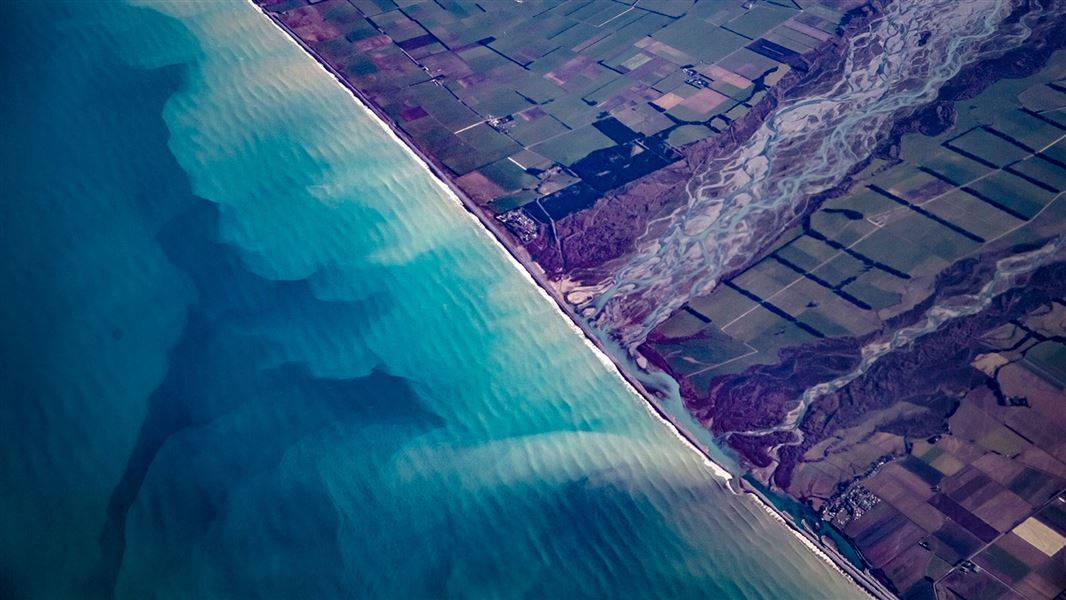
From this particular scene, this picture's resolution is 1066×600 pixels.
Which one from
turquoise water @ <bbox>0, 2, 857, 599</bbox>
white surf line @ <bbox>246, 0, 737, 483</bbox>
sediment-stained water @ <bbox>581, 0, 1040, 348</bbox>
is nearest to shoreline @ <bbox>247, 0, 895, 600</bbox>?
white surf line @ <bbox>246, 0, 737, 483</bbox>

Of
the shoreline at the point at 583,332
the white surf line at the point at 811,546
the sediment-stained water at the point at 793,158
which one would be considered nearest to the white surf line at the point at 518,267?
the shoreline at the point at 583,332

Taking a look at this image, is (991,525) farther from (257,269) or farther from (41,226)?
(41,226)

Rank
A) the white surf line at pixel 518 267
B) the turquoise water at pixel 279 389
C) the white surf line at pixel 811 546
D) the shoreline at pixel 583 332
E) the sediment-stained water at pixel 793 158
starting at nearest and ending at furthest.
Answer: the turquoise water at pixel 279 389 < the white surf line at pixel 811 546 < the shoreline at pixel 583 332 < the white surf line at pixel 518 267 < the sediment-stained water at pixel 793 158

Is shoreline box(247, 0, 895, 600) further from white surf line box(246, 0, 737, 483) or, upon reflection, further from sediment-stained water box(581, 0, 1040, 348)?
sediment-stained water box(581, 0, 1040, 348)

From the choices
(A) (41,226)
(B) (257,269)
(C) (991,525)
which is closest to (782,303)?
(C) (991,525)

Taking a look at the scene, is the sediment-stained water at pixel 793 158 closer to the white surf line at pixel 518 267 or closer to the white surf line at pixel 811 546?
the white surf line at pixel 518 267

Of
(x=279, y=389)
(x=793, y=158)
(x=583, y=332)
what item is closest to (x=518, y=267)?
(x=583, y=332)

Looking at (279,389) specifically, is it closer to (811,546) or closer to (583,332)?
(583,332)
